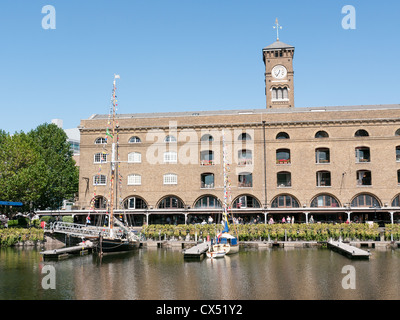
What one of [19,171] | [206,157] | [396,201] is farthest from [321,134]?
[19,171]

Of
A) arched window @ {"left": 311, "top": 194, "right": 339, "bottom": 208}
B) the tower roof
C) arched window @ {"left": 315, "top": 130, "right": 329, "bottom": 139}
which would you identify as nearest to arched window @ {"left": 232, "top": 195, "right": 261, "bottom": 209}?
arched window @ {"left": 311, "top": 194, "right": 339, "bottom": 208}

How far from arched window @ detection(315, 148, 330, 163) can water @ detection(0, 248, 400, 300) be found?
17.3 metres

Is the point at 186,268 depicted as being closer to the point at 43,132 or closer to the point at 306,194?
the point at 306,194

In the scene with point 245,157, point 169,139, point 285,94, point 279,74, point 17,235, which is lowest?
point 17,235

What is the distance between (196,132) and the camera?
51969 mm

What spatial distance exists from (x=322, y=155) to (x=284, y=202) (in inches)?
298

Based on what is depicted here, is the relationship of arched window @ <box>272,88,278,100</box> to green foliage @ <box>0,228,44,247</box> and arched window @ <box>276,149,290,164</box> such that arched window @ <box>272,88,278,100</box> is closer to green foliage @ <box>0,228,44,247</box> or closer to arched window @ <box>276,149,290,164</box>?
arched window @ <box>276,149,290,164</box>

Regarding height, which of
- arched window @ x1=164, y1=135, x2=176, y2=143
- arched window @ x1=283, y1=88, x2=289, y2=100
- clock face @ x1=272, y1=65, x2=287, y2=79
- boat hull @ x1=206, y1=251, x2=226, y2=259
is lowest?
boat hull @ x1=206, y1=251, x2=226, y2=259

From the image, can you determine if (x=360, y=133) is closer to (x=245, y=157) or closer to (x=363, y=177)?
(x=363, y=177)

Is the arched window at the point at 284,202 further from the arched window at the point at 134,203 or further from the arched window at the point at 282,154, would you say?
the arched window at the point at 134,203

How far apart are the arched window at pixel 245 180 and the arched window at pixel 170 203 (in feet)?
25.8

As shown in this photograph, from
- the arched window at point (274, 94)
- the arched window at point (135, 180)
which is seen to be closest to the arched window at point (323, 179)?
the arched window at point (135, 180)

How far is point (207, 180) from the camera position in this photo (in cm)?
5191

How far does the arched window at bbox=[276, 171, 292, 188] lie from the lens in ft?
166
